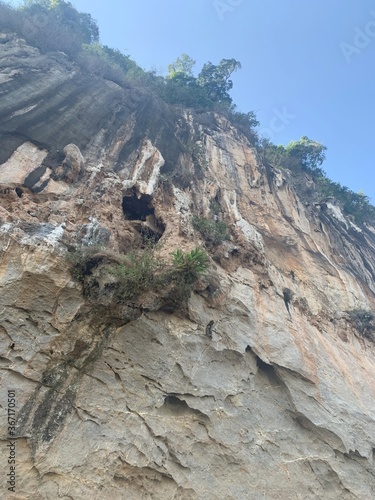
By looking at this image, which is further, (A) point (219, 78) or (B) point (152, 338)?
(A) point (219, 78)

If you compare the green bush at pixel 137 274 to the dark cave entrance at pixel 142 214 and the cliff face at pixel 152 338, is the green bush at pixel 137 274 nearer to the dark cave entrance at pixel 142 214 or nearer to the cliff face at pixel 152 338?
the cliff face at pixel 152 338

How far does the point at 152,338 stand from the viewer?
8133 millimetres

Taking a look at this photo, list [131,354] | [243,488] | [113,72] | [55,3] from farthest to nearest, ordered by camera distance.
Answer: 1. [55,3]
2. [113,72]
3. [131,354]
4. [243,488]

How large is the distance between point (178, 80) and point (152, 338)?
21584 mm

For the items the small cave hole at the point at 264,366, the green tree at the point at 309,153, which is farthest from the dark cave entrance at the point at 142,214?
the green tree at the point at 309,153

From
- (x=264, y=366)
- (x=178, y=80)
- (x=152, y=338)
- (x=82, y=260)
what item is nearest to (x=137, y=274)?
(x=82, y=260)

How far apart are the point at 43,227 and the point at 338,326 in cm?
1011

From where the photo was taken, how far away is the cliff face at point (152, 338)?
22.0 feet

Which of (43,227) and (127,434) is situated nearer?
(127,434)

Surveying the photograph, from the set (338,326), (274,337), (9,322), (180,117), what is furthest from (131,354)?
(180,117)

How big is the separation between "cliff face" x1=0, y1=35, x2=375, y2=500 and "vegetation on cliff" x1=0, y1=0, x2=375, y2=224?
3900 mm

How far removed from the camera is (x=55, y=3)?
25.1 metres

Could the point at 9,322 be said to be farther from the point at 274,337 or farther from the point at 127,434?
the point at 274,337

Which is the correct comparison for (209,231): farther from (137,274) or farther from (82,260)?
(82,260)
